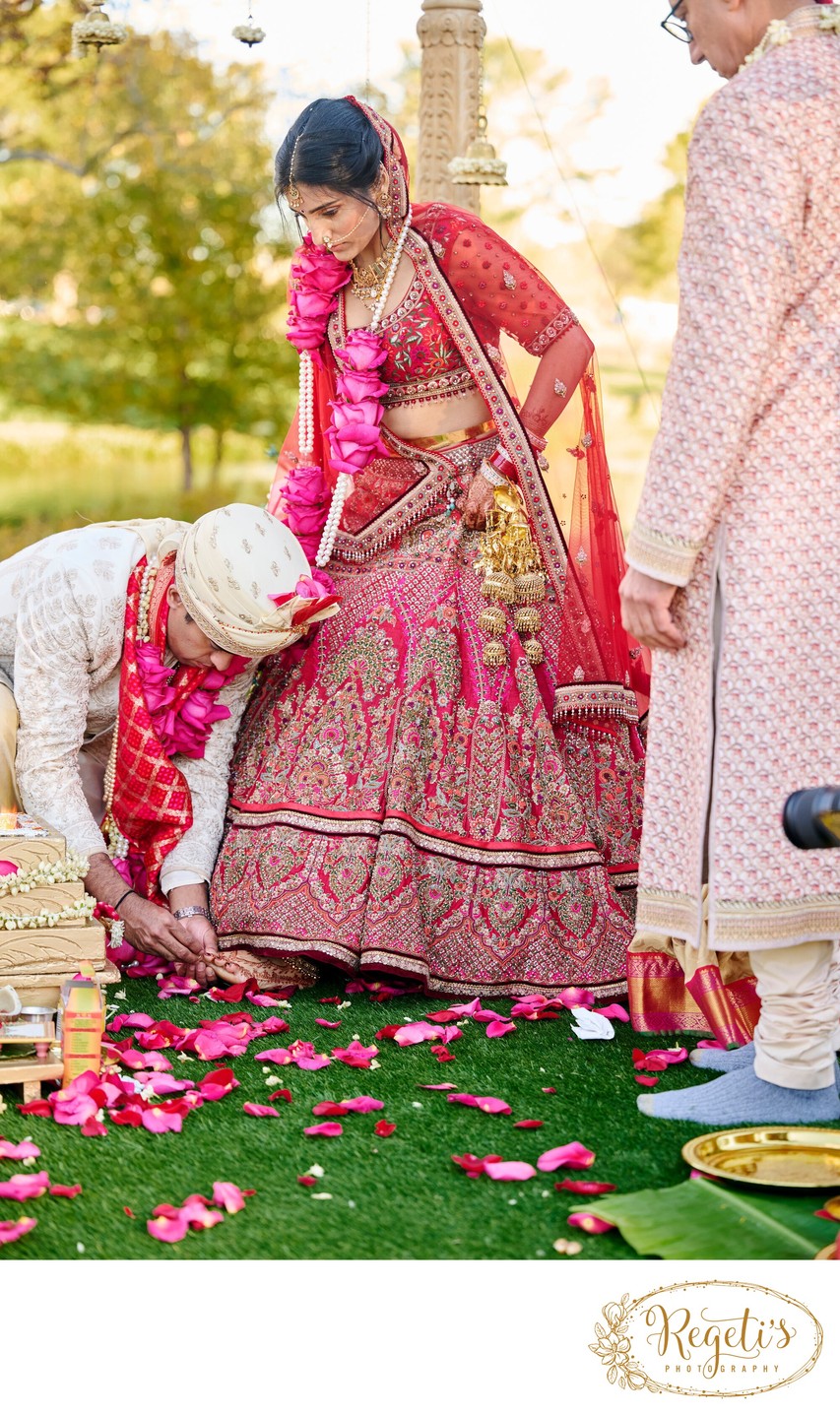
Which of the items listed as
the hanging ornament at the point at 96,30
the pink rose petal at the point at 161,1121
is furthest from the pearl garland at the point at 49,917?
the hanging ornament at the point at 96,30

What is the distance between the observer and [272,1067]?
2.71 meters

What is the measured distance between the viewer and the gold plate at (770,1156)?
2.11 meters

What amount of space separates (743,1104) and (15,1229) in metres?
1.14

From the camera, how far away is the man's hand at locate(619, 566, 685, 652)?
230 cm

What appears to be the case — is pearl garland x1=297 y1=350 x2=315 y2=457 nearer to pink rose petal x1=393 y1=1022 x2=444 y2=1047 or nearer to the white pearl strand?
the white pearl strand

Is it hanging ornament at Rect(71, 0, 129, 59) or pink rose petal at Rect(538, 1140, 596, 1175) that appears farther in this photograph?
hanging ornament at Rect(71, 0, 129, 59)

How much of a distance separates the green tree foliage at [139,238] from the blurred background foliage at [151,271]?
0.01 metres

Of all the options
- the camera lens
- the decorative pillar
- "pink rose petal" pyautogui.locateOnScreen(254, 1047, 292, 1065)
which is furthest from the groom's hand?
the decorative pillar

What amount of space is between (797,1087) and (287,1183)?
0.81 metres

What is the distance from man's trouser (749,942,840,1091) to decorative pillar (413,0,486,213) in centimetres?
357
